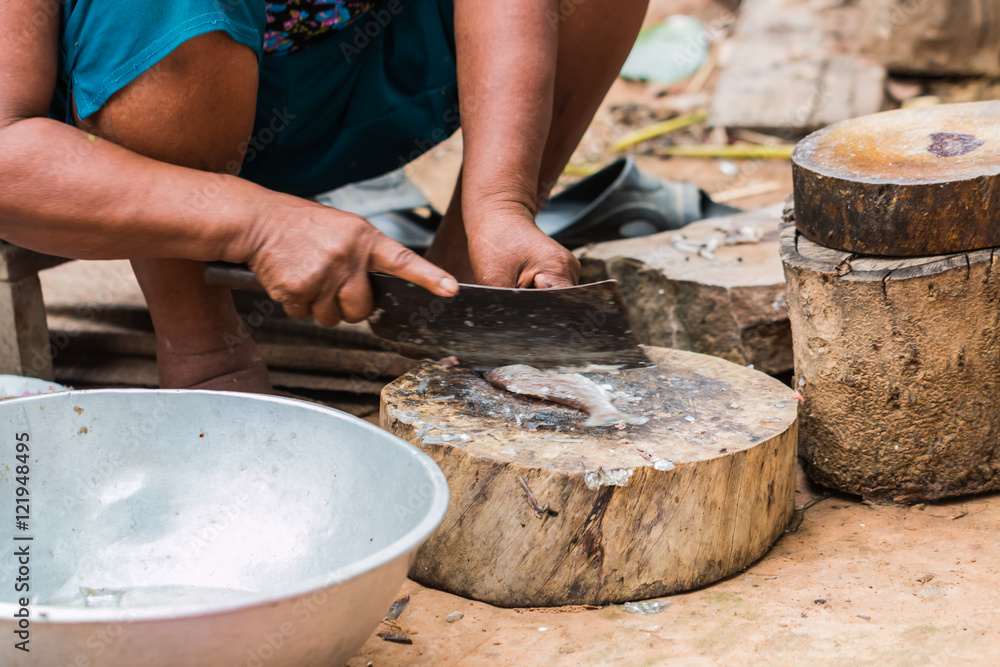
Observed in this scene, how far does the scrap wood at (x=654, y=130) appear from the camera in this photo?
16.9ft

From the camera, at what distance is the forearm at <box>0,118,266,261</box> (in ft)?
4.76

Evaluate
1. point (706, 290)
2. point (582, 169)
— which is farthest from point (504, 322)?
point (582, 169)

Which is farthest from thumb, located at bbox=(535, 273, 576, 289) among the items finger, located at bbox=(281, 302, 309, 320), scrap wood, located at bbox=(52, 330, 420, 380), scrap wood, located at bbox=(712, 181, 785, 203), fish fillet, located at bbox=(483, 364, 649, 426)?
scrap wood, located at bbox=(712, 181, 785, 203)

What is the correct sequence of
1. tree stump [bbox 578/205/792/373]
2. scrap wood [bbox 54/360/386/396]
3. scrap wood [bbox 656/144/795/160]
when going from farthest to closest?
scrap wood [bbox 656/144/795/160] → scrap wood [bbox 54/360/386/396] → tree stump [bbox 578/205/792/373]

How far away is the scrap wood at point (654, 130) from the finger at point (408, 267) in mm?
3711

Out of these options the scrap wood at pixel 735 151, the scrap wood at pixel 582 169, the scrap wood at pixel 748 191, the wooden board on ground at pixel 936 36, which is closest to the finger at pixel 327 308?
the scrap wood at pixel 748 191

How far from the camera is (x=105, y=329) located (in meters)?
2.53

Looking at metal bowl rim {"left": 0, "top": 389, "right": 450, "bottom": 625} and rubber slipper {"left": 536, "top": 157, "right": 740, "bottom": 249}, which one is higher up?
metal bowl rim {"left": 0, "top": 389, "right": 450, "bottom": 625}

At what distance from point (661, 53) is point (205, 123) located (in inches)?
200

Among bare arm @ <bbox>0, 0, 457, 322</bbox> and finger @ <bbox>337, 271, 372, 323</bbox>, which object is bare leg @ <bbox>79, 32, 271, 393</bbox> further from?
finger @ <bbox>337, 271, 372, 323</bbox>

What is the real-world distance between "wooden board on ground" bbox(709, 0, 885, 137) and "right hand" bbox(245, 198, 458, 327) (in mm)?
3764

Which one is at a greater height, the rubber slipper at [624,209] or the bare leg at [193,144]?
the bare leg at [193,144]

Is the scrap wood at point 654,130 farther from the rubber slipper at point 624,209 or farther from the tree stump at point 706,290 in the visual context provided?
the tree stump at point 706,290

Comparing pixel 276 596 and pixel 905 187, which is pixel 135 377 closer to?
pixel 276 596
